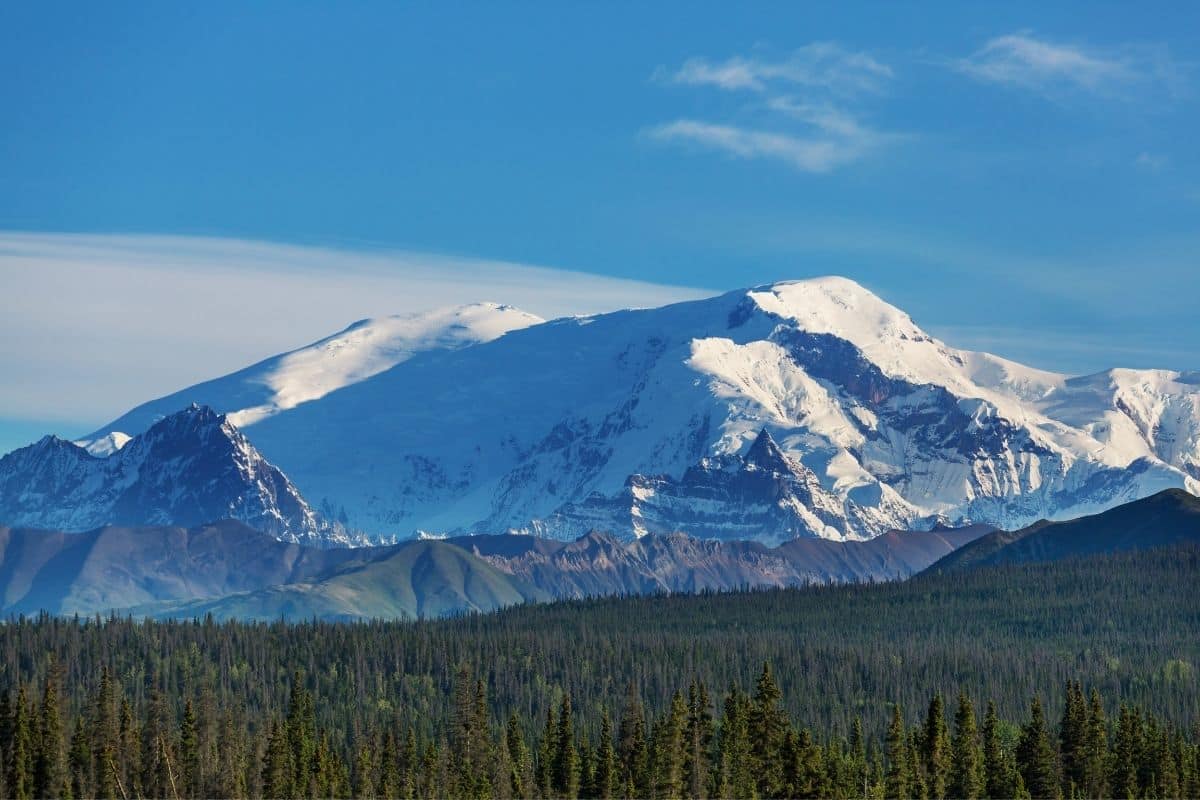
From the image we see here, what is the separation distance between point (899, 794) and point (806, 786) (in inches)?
365

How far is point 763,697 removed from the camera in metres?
196

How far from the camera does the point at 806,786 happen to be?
19425 cm

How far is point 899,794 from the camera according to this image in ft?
651

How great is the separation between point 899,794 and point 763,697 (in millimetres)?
14661

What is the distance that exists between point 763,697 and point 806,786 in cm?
808
